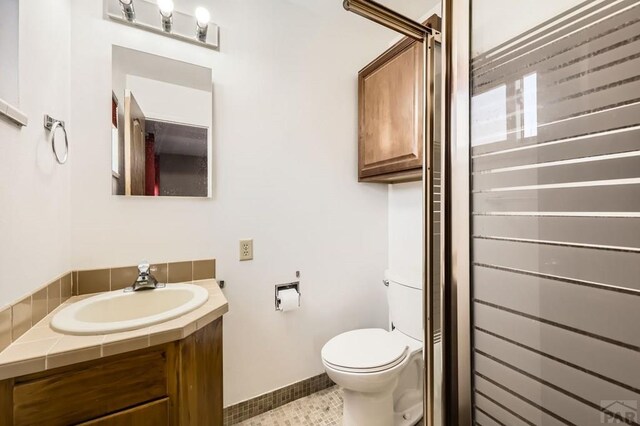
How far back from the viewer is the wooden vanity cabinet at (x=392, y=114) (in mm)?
1413

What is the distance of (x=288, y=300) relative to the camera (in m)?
1.53

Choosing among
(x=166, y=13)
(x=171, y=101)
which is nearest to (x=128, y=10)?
(x=166, y=13)

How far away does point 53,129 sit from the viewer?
963mm

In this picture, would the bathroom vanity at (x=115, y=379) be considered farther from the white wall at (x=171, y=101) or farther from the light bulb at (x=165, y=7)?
the light bulb at (x=165, y=7)

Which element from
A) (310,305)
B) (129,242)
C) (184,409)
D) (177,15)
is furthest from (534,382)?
(177,15)

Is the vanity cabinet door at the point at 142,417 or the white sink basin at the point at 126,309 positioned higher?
the white sink basin at the point at 126,309

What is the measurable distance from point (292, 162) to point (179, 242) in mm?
789

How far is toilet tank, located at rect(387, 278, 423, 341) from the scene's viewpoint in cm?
150

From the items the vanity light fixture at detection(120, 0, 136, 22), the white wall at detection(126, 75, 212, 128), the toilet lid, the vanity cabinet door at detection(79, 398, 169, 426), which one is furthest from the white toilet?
the vanity light fixture at detection(120, 0, 136, 22)

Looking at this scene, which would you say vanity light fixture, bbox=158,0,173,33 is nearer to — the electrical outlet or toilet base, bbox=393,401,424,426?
the electrical outlet

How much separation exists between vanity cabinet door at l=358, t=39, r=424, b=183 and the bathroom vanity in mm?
1254

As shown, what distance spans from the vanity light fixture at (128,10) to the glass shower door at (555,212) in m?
1.47

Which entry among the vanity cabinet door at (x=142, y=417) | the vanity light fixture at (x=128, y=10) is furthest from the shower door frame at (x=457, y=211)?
the vanity light fixture at (x=128, y=10)

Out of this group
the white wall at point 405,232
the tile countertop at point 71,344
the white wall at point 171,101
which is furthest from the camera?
the white wall at point 405,232
